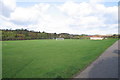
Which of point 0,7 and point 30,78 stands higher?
point 0,7

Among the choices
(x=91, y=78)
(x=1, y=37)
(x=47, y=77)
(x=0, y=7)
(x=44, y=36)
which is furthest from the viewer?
(x=44, y=36)

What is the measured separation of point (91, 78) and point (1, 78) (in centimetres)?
411

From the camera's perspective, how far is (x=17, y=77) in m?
5.46

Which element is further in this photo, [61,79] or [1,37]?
[1,37]

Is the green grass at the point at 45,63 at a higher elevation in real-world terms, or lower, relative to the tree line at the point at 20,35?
lower

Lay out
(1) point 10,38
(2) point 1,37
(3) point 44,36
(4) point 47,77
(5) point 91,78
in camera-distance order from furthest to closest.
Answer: (3) point 44,36
(1) point 10,38
(2) point 1,37
(4) point 47,77
(5) point 91,78

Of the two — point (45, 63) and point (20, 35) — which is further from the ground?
point (20, 35)

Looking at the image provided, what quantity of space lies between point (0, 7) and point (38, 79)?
520 cm

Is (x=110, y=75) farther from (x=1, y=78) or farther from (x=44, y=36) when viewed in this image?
(x=44, y=36)

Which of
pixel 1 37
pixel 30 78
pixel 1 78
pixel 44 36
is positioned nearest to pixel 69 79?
pixel 30 78

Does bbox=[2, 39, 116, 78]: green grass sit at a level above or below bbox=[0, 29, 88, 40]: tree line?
below

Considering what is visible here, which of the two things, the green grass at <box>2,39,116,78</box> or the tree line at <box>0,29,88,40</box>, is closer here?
the green grass at <box>2,39,116,78</box>

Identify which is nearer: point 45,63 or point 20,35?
point 45,63

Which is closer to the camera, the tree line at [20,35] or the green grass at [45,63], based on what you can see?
the green grass at [45,63]
